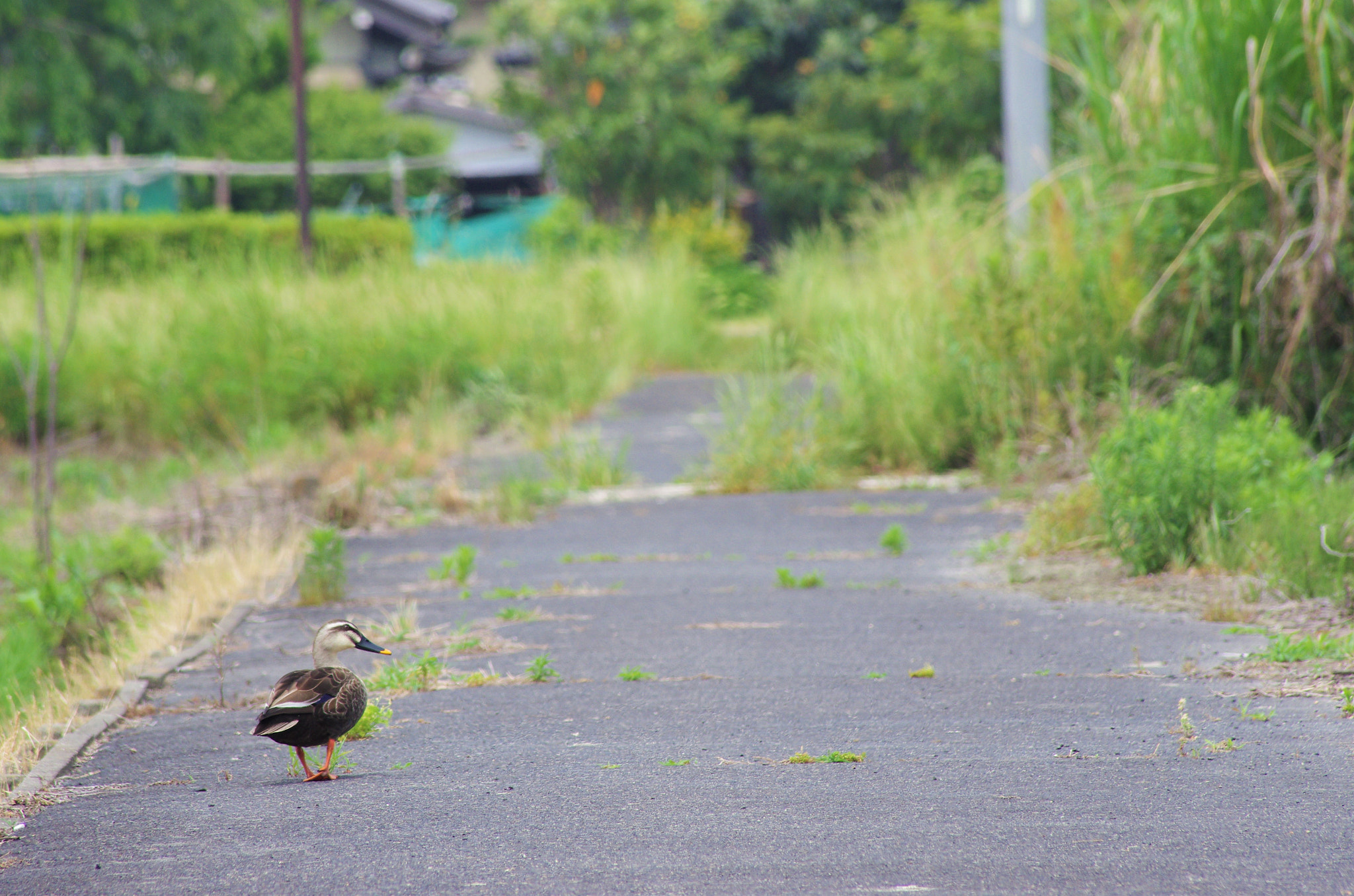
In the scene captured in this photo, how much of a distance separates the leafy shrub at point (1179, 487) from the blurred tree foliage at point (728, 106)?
54.0 ft

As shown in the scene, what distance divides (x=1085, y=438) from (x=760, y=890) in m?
5.62

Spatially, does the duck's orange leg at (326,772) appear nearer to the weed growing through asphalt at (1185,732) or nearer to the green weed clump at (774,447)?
the weed growing through asphalt at (1185,732)

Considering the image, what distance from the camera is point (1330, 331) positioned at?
7.41 metres

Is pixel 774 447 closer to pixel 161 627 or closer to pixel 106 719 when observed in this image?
pixel 161 627

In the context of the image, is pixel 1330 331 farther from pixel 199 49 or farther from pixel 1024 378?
pixel 199 49

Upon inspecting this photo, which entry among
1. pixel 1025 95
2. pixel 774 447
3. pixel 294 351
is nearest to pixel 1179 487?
pixel 774 447

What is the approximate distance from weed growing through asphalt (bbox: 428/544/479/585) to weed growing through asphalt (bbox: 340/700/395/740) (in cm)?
205

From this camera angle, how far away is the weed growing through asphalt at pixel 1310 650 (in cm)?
424

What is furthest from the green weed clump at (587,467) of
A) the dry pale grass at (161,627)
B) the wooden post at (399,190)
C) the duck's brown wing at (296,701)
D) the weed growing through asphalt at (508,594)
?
the wooden post at (399,190)

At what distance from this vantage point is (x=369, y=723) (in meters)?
3.87

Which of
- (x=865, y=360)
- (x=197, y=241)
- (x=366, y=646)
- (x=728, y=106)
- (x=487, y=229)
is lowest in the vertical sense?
(x=366, y=646)

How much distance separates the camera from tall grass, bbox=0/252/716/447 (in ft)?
37.8

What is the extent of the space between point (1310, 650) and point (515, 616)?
9.23ft

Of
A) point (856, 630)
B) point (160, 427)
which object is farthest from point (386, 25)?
point (856, 630)
